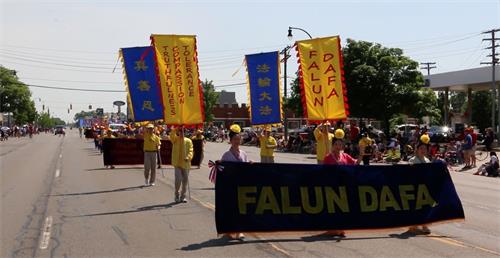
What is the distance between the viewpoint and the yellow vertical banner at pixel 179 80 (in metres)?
13.3

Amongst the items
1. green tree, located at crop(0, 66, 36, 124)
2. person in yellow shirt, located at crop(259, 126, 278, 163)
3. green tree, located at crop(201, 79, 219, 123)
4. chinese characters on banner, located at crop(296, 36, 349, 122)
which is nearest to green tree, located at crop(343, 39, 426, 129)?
person in yellow shirt, located at crop(259, 126, 278, 163)

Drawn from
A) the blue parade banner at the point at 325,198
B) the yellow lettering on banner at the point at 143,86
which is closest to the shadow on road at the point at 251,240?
the blue parade banner at the point at 325,198

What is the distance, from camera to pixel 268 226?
8.48 m

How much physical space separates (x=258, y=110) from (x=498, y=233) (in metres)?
8.64

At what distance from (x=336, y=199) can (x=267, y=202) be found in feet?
3.47

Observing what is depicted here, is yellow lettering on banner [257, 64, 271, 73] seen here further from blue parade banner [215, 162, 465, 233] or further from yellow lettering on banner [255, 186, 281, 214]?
yellow lettering on banner [255, 186, 281, 214]

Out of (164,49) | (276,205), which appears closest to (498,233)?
(276,205)

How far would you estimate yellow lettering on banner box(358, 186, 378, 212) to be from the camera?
345 inches

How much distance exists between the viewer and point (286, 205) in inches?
339

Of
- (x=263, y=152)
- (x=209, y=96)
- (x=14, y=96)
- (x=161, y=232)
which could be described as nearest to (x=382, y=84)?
(x=263, y=152)

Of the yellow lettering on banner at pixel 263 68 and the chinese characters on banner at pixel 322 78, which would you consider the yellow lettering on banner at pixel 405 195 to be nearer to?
the chinese characters on banner at pixel 322 78

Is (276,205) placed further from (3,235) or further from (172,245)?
(3,235)

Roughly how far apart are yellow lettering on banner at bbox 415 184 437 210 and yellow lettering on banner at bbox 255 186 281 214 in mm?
2242

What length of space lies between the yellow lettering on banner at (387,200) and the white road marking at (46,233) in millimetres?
5007
